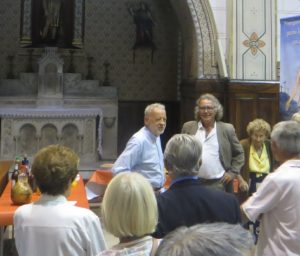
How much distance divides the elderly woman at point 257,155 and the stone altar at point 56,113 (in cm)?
431

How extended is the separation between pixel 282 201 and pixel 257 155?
2.04 meters

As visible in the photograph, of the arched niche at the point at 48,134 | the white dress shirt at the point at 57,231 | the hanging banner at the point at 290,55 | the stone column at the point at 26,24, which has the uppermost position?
the stone column at the point at 26,24

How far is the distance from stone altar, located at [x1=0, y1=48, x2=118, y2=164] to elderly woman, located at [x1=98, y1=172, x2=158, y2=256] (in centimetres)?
661

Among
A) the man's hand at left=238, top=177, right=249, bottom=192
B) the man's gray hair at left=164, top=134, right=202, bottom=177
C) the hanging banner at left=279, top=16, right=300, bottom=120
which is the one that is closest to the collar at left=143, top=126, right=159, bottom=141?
the man's hand at left=238, top=177, right=249, bottom=192

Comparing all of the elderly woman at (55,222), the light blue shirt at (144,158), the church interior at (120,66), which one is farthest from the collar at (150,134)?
the church interior at (120,66)

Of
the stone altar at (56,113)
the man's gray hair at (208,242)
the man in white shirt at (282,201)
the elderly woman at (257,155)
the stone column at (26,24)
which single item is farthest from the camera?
the stone column at (26,24)

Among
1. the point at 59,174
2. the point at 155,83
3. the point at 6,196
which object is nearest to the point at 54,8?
the point at 155,83

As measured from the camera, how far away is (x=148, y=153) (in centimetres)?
322

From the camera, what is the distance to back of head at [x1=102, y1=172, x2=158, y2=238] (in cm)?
161

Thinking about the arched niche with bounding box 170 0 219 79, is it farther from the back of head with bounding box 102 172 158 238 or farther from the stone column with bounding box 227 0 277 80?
the back of head with bounding box 102 172 158 238

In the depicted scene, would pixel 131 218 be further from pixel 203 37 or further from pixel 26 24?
pixel 26 24

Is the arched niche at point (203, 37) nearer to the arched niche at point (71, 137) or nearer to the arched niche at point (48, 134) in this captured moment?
the arched niche at point (71, 137)

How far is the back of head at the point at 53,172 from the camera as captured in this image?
204 centimetres

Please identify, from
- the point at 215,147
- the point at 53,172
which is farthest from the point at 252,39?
the point at 53,172
